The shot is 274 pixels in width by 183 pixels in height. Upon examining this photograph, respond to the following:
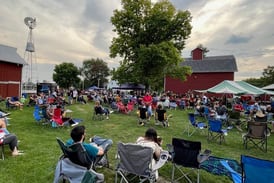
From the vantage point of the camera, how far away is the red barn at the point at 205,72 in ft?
114

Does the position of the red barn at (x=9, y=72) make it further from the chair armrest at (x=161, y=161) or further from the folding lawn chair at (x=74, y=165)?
the chair armrest at (x=161, y=161)

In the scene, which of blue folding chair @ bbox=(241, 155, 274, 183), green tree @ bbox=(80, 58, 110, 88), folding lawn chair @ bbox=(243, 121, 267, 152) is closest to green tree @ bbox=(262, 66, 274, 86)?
folding lawn chair @ bbox=(243, 121, 267, 152)

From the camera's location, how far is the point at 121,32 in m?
25.6

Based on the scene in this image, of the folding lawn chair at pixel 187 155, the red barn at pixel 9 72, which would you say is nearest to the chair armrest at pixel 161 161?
the folding lawn chair at pixel 187 155

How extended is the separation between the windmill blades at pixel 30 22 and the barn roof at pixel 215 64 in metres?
27.7

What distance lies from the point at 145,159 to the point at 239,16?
51.0 feet

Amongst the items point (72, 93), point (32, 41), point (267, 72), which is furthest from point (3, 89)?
point (267, 72)

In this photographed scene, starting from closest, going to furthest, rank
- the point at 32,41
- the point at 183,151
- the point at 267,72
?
the point at 183,151 < the point at 32,41 < the point at 267,72

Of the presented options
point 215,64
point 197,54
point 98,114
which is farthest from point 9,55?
point 215,64

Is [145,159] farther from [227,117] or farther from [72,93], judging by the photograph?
[72,93]

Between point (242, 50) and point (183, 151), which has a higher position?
point (242, 50)

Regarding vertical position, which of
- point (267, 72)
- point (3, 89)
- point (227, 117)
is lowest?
point (227, 117)

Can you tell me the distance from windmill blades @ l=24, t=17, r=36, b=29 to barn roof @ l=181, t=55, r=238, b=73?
27686 mm

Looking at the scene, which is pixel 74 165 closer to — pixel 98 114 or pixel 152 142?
pixel 152 142
